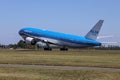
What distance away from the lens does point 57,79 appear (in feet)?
78.5

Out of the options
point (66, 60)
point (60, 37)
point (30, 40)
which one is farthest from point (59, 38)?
point (66, 60)

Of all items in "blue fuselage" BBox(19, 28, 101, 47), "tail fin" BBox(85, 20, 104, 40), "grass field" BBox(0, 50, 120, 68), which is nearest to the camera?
"grass field" BBox(0, 50, 120, 68)

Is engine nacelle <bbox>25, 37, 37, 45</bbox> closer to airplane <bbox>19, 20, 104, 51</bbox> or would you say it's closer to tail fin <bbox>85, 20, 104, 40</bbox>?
airplane <bbox>19, 20, 104, 51</bbox>

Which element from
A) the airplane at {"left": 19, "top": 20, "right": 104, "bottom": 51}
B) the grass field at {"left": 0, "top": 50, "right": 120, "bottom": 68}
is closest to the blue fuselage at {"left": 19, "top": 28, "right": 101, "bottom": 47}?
the airplane at {"left": 19, "top": 20, "right": 104, "bottom": 51}

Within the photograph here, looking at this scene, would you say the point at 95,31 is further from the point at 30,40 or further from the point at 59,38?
the point at 30,40

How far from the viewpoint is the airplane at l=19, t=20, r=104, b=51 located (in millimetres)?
96688

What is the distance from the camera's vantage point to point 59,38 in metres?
99.1

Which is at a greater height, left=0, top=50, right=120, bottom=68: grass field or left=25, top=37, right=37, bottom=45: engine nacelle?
left=25, top=37, right=37, bottom=45: engine nacelle

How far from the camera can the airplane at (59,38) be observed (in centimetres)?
9669

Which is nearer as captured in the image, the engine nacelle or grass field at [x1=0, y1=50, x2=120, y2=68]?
grass field at [x1=0, y1=50, x2=120, y2=68]

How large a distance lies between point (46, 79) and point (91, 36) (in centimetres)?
7486

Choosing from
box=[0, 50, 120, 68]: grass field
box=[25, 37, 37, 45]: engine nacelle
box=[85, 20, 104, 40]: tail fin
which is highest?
box=[85, 20, 104, 40]: tail fin

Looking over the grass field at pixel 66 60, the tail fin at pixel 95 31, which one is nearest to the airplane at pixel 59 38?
the tail fin at pixel 95 31

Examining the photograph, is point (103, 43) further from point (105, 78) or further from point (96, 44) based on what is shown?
point (105, 78)
